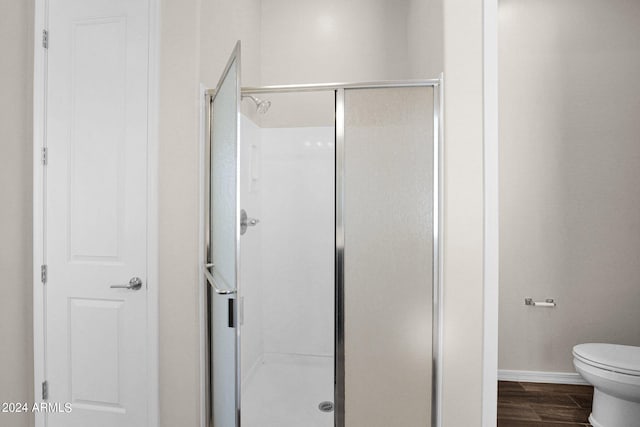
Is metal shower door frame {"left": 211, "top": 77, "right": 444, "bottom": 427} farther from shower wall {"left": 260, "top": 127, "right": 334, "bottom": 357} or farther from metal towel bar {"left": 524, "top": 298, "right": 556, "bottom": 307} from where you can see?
metal towel bar {"left": 524, "top": 298, "right": 556, "bottom": 307}

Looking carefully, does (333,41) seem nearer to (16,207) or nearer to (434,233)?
(434,233)

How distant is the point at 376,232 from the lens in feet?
5.97

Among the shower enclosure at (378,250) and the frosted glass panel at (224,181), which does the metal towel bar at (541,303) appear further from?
the frosted glass panel at (224,181)

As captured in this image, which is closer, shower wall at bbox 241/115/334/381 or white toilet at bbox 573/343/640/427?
white toilet at bbox 573/343/640/427

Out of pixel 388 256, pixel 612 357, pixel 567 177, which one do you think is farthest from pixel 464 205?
pixel 567 177

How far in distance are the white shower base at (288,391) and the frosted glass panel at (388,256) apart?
1.84 ft

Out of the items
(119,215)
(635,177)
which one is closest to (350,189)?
(119,215)

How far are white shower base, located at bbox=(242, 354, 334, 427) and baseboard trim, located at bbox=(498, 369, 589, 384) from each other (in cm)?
126

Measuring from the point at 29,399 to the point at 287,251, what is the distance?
5.87 ft

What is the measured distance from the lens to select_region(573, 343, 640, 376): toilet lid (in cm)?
194

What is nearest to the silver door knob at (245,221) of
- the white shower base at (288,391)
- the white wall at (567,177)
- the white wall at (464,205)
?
the white shower base at (288,391)

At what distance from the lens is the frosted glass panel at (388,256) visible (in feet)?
5.90

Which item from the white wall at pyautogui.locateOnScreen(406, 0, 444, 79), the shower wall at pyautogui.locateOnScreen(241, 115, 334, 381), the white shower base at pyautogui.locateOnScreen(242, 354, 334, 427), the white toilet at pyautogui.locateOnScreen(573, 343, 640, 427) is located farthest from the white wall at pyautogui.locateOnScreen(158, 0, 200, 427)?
the white toilet at pyautogui.locateOnScreen(573, 343, 640, 427)

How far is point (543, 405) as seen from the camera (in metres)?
2.38
